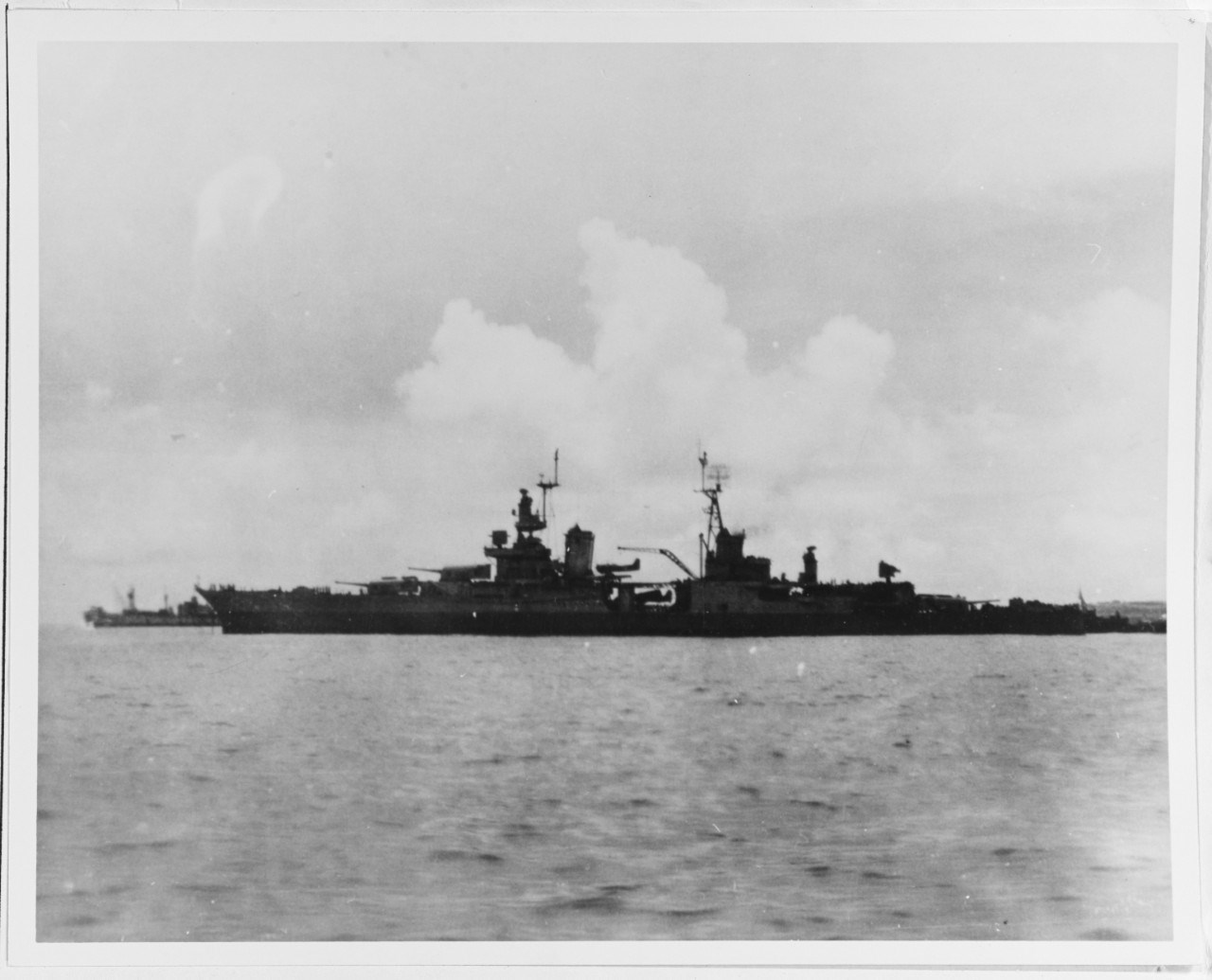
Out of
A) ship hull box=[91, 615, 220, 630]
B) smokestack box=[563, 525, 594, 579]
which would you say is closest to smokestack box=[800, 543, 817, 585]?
smokestack box=[563, 525, 594, 579]

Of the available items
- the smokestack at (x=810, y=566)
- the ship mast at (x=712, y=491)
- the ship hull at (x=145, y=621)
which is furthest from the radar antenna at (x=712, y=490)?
the ship hull at (x=145, y=621)

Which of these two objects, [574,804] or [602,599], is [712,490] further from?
[574,804]

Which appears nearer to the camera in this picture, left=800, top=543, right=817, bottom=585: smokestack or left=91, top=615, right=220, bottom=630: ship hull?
left=91, top=615, right=220, bottom=630: ship hull

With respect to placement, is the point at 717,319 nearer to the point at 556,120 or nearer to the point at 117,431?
the point at 556,120

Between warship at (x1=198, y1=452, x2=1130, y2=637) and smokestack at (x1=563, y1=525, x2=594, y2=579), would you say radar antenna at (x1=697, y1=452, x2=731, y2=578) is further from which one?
smokestack at (x1=563, y1=525, x2=594, y2=579)

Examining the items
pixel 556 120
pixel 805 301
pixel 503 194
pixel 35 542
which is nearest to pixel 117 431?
pixel 35 542

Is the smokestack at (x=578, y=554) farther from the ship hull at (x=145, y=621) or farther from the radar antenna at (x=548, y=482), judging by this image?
the ship hull at (x=145, y=621)
